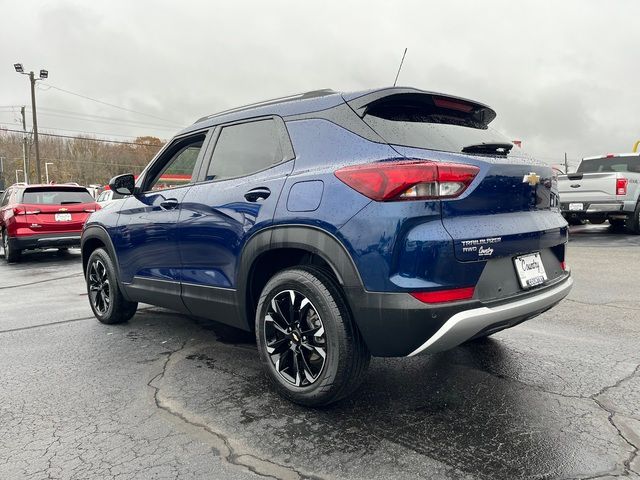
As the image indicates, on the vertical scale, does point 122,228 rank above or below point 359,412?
above

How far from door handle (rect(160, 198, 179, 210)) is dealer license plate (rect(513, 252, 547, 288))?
7.88ft

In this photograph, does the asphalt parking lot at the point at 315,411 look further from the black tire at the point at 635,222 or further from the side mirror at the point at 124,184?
the black tire at the point at 635,222

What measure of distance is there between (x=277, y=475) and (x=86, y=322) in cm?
360

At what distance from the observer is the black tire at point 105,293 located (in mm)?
4676

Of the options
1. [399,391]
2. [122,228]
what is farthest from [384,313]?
[122,228]

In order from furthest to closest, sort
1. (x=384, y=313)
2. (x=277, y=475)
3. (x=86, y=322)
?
(x=86, y=322) < (x=384, y=313) < (x=277, y=475)

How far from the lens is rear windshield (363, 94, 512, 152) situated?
105 inches

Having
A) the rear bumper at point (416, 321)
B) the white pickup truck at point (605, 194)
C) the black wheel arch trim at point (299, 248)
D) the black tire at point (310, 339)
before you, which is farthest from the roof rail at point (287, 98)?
the white pickup truck at point (605, 194)

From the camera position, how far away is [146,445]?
97.7 inches

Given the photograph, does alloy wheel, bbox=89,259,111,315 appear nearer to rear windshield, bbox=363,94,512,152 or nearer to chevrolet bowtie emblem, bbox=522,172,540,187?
rear windshield, bbox=363,94,512,152

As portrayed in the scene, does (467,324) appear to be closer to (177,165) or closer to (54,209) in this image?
(177,165)

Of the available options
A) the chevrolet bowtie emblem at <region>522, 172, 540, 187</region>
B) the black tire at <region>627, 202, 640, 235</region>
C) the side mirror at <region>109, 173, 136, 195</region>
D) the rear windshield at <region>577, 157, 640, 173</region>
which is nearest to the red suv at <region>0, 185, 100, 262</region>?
the side mirror at <region>109, 173, 136, 195</region>

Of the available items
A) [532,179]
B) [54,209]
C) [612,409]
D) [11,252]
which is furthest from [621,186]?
[11,252]

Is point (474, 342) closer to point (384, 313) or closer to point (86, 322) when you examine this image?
point (384, 313)
